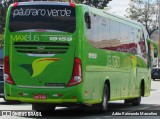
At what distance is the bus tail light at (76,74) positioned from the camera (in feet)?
53.7

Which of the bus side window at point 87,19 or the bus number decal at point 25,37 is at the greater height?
the bus side window at point 87,19

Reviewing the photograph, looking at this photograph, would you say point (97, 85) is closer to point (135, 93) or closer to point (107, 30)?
point (107, 30)

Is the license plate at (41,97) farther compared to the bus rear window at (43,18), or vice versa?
the bus rear window at (43,18)

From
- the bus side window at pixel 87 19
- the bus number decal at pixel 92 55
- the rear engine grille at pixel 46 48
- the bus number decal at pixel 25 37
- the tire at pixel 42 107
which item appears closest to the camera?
the rear engine grille at pixel 46 48

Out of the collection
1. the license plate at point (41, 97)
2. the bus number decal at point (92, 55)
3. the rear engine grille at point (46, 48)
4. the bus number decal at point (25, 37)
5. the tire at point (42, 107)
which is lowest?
the tire at point (42, 107)

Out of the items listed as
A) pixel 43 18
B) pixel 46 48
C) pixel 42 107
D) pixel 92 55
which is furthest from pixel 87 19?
pixel 42 107

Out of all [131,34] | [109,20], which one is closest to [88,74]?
[109,20]

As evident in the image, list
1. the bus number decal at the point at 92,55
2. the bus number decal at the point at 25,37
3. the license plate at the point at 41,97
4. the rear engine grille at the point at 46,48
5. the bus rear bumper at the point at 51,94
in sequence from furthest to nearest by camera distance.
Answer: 1. the bus number decal at the point at 92,55
2. the bus number decal at the point at 25,37
3. the rear engine grille at the point at 46,48
4. the license plate at the point at 41,97
5. the bus rear bumper at the point at 51,94

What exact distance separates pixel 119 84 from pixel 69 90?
15.6 feet

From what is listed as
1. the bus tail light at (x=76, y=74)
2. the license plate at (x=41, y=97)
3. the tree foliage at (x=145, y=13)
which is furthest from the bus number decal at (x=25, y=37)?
the tree foliage at (x=145, y=13)

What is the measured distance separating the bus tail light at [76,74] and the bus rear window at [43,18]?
95 centimetres

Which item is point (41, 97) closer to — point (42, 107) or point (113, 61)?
point (42, 107)

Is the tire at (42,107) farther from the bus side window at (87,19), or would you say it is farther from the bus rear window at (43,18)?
the bus side window at (87,19)

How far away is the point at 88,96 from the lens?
16.9 meters
